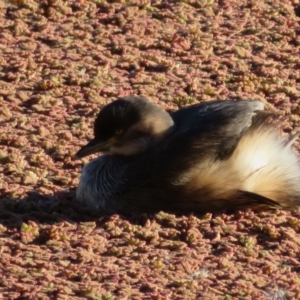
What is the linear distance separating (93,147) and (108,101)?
124cm

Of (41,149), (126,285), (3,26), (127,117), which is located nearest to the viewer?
(126,285)

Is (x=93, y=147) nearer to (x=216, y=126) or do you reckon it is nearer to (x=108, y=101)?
(x=216, y=126)

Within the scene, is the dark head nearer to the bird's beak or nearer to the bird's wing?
the bird's beak

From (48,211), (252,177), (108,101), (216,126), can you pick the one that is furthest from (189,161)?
(108,101)

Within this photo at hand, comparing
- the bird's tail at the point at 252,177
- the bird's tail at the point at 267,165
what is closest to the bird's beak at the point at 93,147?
the bird's tail at the point at 252,177

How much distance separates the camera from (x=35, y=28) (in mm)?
8773

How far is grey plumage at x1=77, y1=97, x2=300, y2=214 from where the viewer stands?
6.26 metres

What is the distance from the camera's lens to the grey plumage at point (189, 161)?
626 cm

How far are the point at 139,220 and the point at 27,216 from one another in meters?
0.64

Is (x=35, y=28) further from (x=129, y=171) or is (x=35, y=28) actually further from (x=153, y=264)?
(x=153, y=264)

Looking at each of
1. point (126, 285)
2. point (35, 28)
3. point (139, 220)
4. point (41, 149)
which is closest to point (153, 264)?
point (126, 285)

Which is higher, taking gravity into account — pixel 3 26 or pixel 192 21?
pixel 192 21

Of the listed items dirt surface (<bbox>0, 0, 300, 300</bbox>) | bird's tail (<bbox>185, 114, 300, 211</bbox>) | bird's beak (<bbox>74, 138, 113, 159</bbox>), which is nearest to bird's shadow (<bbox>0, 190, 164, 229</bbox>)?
dirt surface (<bbox>0, 0, 300, 300</bbox>)

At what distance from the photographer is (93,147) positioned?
6648 mm
